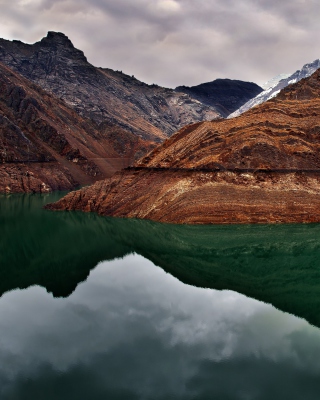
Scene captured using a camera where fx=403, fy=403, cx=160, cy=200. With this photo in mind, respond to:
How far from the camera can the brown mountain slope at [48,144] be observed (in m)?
82.4

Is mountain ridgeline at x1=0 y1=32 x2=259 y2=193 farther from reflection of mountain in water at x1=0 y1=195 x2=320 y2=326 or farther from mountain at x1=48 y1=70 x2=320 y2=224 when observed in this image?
reflection of mountain in water at x1=0 y1=195 x2=320 y2=326

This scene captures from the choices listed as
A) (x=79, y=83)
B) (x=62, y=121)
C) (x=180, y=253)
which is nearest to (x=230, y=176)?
(x=180, y=253)

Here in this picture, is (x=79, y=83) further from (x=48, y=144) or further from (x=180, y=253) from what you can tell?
(x=180, y=253)

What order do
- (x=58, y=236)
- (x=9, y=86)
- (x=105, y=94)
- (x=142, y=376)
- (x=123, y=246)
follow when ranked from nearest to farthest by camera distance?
(x=142, y=376) → (x=123, y=246) → (x=58, y=236) → (x=9, y=86) → (x=105, y=94)

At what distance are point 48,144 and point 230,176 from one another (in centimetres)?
7029

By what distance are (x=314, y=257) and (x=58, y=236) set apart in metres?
21.9

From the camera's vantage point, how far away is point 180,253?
3003 cm

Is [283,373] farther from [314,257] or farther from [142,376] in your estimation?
[314,257]

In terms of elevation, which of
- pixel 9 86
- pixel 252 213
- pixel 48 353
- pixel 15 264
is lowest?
pixel 48 353

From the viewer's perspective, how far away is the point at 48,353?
42.5 ft

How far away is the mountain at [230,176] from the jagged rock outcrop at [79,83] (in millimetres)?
110178

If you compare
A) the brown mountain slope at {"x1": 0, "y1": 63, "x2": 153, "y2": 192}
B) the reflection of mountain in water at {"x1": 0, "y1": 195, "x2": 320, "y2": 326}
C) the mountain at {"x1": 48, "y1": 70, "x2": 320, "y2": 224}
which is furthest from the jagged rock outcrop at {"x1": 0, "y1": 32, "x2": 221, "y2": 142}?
the reflection of mountain in water at {"x1": 0, "y1": 195, "x2": 320, "y2": 326}

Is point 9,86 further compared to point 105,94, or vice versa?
point 105,94

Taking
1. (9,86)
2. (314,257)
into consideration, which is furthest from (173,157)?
(9,86)
